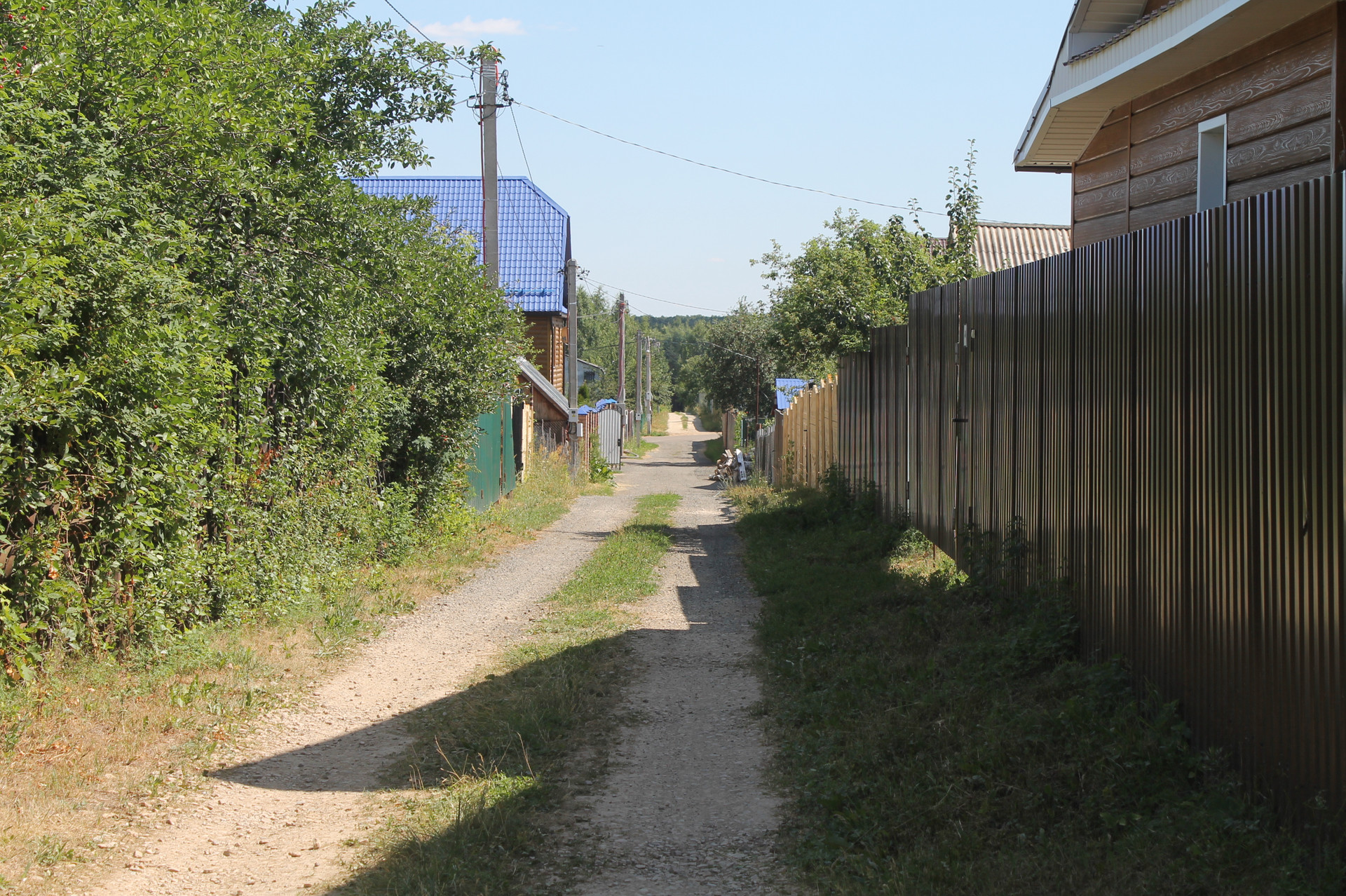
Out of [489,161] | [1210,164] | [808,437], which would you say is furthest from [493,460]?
[1210,164]

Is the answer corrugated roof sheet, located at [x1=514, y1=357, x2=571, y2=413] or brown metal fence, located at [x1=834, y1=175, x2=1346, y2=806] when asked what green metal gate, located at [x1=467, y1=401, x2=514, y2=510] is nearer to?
corrugated roof sheet, located at [x1=514, y1=357, x2=571, y2=413]

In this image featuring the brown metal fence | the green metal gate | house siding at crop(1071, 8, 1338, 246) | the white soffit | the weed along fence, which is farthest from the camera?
the weed along fence

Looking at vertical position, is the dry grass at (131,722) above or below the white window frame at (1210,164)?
below

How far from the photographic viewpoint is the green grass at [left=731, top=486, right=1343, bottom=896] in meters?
3.65

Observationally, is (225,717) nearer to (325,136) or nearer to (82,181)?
(82,181)

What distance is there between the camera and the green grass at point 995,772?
144 inches

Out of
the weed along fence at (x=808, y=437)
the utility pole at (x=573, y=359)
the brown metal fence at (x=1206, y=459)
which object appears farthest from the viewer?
the utility pole at (x=573, y=359)

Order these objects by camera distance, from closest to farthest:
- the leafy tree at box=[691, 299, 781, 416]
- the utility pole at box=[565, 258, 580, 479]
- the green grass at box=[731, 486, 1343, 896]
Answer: the green grass at box=[731, 486, 1343, 896], the utility pole at box=[565, 258, 580, 479], the leafy tree at box=[691, 299, 781, 416]

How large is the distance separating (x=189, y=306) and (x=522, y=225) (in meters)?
27.1

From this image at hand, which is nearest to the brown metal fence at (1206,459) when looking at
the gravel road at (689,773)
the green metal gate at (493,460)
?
the gravel road at (689,773)

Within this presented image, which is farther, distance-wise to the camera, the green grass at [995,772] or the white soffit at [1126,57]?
the white soffit at [1126,57]

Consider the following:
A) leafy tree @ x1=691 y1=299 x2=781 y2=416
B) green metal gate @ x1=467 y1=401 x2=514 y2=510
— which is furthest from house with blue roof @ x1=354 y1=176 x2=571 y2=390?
leafy tree @ x1=691 y1=299 x2=781 y2=416

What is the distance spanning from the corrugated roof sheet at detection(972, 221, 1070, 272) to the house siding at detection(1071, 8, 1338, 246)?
16.6 metres

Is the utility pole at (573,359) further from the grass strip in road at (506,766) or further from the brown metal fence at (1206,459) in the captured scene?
the brown metal fence at (1206,459)
